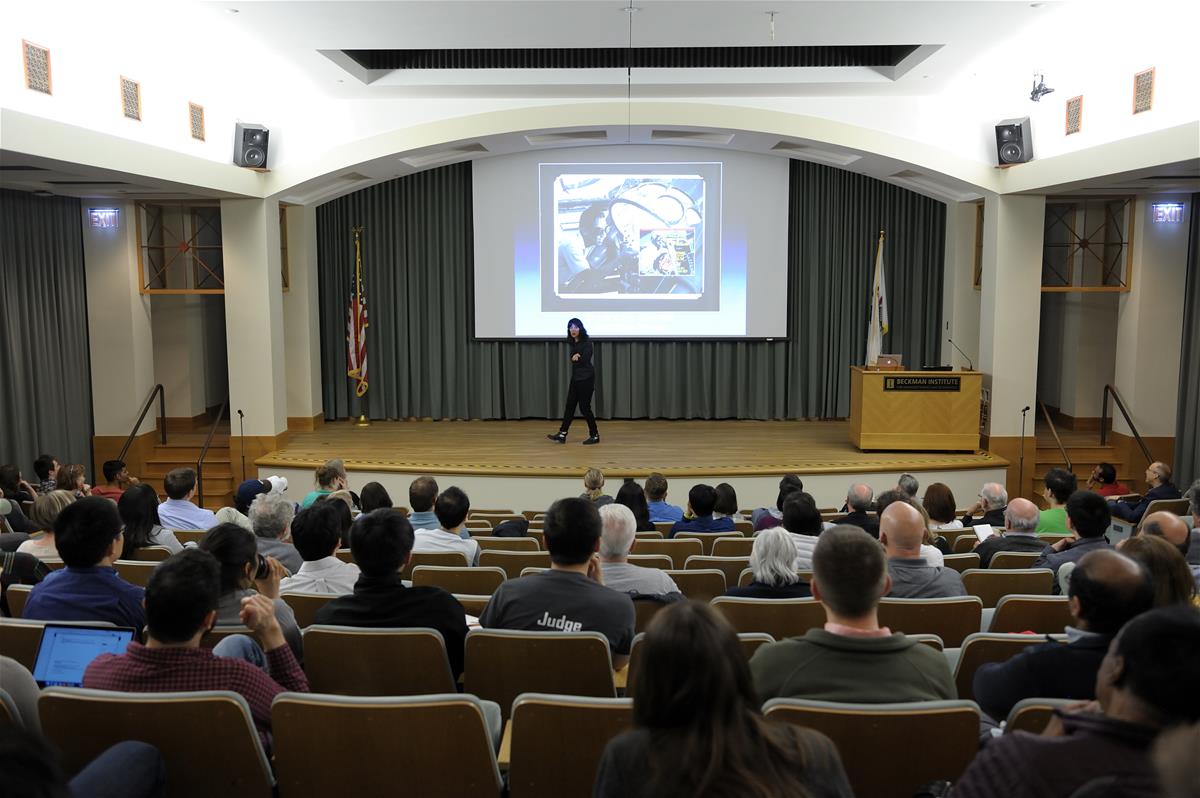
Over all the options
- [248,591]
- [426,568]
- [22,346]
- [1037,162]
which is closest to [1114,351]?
[1037,162]

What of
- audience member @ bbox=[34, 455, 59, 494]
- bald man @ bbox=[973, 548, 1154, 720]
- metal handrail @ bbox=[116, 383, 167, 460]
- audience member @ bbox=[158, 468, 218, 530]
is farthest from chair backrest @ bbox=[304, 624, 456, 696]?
metal handrail @ bbox=[116, 383, 167, 460]

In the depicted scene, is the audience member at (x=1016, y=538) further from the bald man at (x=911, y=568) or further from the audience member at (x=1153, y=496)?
the audience member at (x=1153, y=496)

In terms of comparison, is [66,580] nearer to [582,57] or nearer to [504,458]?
[504,458]

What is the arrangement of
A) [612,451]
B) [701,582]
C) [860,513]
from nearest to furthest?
[701,582]
[860,513]
[612,451]

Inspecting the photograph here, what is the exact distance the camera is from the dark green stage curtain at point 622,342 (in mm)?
12711

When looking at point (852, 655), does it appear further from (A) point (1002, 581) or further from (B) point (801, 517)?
(B) point (801, 517)

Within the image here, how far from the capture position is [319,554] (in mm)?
3818

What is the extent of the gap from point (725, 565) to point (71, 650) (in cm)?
281

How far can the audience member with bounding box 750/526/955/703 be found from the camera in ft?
7.34

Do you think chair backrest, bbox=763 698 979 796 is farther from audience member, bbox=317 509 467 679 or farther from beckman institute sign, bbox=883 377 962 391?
beckman institute sign, bbox=883 377 962 391

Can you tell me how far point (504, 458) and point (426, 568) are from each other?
20.2 feet

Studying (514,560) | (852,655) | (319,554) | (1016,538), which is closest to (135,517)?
(319,554)

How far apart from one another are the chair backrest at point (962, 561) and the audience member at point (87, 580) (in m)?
3.62

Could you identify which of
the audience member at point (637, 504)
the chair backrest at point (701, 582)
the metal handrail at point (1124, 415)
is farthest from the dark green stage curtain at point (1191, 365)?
the chair backrest at point (701, 582)
